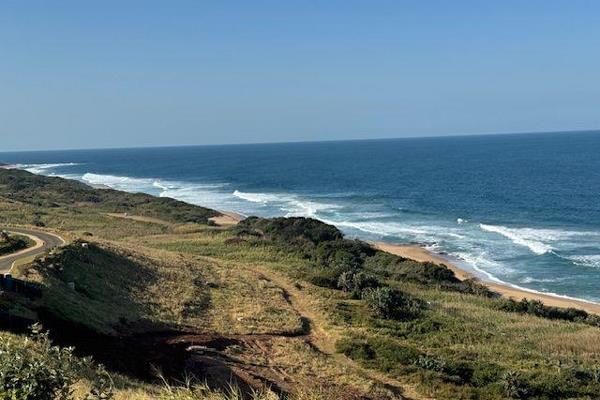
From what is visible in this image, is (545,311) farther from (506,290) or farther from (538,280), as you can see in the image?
(538,280)

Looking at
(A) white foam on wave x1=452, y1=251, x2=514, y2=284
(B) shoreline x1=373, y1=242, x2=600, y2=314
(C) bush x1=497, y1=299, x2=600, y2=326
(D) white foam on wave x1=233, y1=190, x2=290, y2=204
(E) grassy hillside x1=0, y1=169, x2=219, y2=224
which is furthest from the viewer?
(D) white foam on wave x1=233, y1=190, x2=290, y2=204

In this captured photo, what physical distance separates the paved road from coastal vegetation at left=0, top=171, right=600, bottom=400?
1346mm

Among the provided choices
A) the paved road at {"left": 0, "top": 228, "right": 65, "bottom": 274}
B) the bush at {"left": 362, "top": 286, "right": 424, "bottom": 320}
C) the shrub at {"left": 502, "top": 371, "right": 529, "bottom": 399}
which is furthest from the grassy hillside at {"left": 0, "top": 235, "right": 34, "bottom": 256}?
the shrub at {"left": 502, "top": 371, "right": 529, "bottom": 399}

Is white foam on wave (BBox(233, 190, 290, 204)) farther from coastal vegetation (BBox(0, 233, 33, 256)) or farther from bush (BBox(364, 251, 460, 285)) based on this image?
coastal vegetation (BBox(0, 233, 33, 256))

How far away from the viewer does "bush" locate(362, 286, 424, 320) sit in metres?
31.2

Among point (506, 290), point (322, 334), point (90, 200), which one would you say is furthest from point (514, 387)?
point (90, 200)

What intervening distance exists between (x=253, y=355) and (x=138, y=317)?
20.0 feet

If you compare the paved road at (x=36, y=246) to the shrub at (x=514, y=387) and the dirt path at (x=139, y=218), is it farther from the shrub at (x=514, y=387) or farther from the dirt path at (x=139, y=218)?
the dirt path at (x=139, y=218)

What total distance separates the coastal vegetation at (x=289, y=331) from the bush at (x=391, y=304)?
3.5 inches

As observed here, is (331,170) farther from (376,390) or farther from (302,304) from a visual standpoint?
(376,390)

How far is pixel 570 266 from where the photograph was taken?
50.5 m

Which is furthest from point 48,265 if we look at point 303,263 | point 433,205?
point 433,205

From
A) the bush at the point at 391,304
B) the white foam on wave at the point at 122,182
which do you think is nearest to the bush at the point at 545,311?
the bush at the point at 391,304

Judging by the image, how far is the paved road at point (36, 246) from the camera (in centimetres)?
2875
